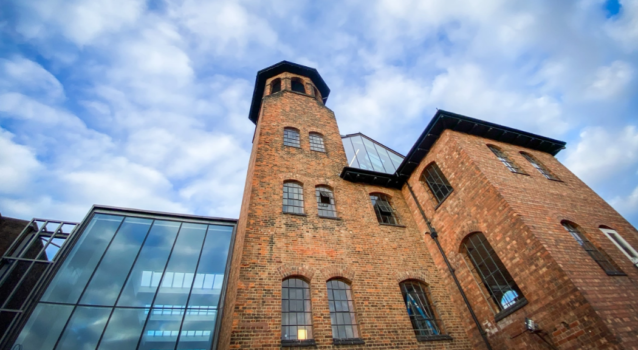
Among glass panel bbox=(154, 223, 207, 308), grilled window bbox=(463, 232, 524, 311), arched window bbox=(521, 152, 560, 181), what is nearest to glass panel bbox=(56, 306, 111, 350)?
glass panel bbox=(154, 223, 207, 308)

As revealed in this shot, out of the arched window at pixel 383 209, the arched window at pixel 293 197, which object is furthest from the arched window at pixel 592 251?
the arched window at pixel 293 197

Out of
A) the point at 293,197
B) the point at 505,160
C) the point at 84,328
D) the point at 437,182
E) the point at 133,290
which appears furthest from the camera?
the point at 437,182

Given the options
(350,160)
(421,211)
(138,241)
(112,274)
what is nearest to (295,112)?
(350,160)

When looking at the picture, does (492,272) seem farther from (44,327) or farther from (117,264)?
(44,327)

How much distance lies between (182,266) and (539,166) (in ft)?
45.8

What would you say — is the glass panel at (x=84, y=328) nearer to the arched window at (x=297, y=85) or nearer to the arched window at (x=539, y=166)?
the arched window at (x=297, y=85)

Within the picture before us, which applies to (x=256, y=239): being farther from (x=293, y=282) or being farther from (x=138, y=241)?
(x=138, y=241)

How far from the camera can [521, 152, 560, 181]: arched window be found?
9.76 m

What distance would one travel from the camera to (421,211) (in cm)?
1057

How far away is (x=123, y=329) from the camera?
8.03 meters

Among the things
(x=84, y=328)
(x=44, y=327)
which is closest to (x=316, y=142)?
(x=84, y=328)

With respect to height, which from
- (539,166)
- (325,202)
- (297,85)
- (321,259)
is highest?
(297,85)

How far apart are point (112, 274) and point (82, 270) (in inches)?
35.7

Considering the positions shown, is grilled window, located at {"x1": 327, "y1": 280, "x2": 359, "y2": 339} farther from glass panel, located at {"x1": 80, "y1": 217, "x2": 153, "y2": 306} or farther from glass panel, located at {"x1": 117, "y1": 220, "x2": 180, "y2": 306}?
glass panel, located at {"x1": 80, "y1": 217, "x2": 153, "y2": 306}
